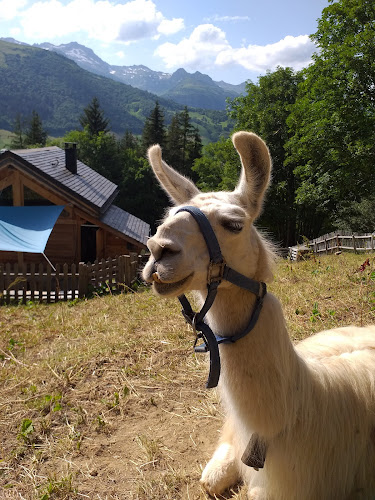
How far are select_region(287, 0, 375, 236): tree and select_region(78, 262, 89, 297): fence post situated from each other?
42.8 feet

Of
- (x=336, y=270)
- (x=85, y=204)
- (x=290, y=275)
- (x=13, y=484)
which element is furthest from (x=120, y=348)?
(x=85, y=204)

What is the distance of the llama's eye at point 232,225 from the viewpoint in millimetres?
1783

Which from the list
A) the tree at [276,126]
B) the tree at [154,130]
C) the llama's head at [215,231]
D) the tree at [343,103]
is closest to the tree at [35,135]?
the tree at [154,130]

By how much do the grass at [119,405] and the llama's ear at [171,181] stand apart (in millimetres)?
1964

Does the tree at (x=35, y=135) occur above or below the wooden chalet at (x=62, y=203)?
above

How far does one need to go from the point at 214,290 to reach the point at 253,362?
42 cm

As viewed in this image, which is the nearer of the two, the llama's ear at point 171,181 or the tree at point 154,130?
the llama's ear at point 171,181

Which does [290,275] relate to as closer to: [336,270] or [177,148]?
[336,270]

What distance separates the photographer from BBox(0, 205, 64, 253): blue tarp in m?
12.7

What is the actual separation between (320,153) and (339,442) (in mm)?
19004

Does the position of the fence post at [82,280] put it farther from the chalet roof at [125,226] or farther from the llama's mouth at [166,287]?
the llama's mouth at [166,287]

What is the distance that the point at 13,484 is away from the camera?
9.46 ft

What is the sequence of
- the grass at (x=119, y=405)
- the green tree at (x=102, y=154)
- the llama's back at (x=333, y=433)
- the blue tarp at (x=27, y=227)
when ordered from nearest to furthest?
the llama's back at (x=333, y=433) < the grass at (x=119, y=405) < the blue tarp at (x=27, y=227) < the green tree at (x=102, y=154)

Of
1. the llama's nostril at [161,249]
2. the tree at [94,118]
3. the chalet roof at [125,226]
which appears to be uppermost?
the tree at [94,118]
